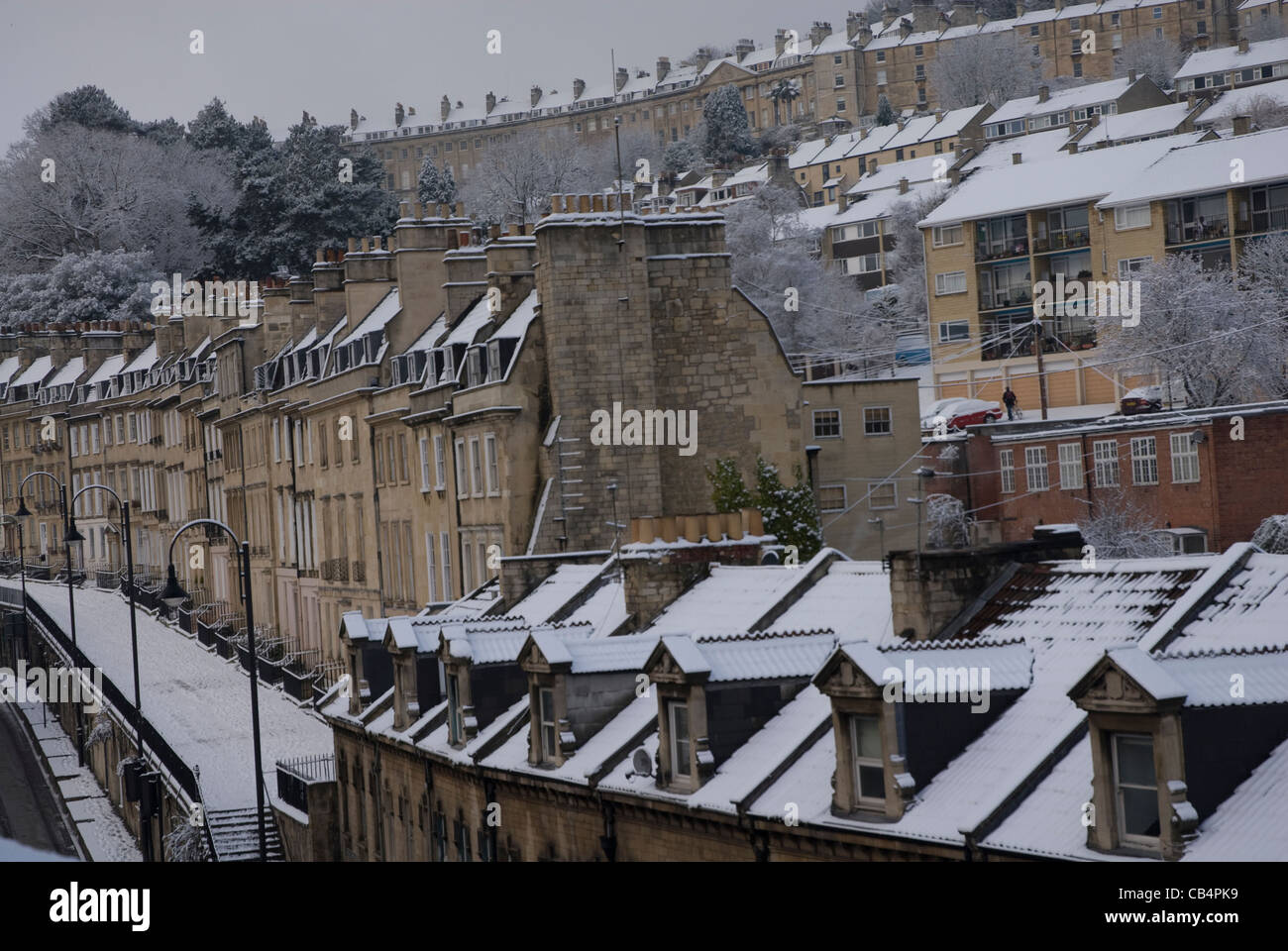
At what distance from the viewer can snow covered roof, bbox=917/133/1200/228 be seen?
91.4m

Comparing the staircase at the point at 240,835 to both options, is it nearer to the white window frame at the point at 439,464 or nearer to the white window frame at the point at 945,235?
the white window frame at the point at 439,464

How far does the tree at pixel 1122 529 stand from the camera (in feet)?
167

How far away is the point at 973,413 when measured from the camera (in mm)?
74500

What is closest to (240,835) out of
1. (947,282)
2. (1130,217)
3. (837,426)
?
(837,426)

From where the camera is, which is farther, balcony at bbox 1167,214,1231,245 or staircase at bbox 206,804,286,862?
balcony at bbox 1167,214,1231,245

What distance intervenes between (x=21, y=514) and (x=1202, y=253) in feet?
178

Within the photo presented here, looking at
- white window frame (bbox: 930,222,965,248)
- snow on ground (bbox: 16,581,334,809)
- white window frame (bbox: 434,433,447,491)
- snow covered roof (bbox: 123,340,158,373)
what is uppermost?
white window frame (bbox: 930,222,965,248)

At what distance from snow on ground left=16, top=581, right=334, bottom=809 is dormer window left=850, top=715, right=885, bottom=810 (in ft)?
85.9

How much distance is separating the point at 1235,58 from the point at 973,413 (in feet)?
311

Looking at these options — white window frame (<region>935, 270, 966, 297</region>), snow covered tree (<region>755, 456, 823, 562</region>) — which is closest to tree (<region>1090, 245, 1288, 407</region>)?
white window frame (<region>935, 270, 966, 297</region>)

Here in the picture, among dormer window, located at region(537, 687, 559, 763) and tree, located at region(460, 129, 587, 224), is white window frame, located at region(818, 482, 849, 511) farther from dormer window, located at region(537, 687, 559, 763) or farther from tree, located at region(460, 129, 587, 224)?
tree, located at region(460, 129, 587, 224)

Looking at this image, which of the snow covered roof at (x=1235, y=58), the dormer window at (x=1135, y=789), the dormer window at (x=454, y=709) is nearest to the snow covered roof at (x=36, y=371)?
the dormer window at (x=454, y=709)

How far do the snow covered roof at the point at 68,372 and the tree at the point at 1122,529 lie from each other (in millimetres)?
69927
